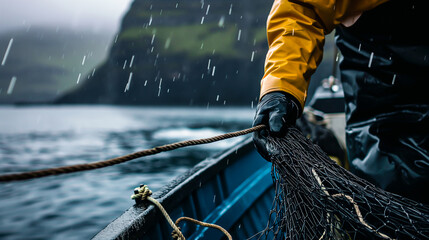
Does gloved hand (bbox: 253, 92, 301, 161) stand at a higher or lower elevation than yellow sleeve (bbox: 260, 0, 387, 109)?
lower

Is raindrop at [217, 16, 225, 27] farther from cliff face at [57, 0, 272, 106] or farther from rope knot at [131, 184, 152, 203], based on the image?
rope knot at [131, 184, 152, 203]

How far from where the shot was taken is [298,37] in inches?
63.1

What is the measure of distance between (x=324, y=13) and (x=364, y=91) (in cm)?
49

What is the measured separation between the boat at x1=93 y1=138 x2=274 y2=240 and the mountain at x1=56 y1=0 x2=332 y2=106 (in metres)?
85.4

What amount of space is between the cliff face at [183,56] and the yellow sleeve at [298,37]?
85362 millimetres

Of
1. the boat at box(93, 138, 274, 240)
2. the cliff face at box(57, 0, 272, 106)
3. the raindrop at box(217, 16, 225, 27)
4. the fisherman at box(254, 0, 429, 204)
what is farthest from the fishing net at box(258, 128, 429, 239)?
the raindrop at box(217, 16, 225, 27)

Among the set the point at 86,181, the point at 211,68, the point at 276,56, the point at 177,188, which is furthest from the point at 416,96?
the point at 211,68

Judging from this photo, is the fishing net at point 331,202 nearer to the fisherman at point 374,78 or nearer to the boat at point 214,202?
the fisherman at point 374,78

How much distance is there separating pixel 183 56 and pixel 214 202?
118924mm

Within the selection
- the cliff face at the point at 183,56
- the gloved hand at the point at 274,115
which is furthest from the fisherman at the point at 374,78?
the cliff face at the point at 183,56

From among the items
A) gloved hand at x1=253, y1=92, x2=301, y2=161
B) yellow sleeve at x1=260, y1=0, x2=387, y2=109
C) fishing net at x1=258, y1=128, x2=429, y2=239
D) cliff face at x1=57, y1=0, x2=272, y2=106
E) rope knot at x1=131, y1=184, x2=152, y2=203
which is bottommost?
rope knot at x1=131, y1=184, x2=152, y2=203

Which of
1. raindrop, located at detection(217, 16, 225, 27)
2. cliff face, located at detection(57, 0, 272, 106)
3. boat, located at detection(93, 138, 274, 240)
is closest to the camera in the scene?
boat, located at detection(93, 138, 274, 240)

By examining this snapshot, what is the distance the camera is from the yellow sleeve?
5.18 ft

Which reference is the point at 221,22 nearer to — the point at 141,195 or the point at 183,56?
the point at 183,56
